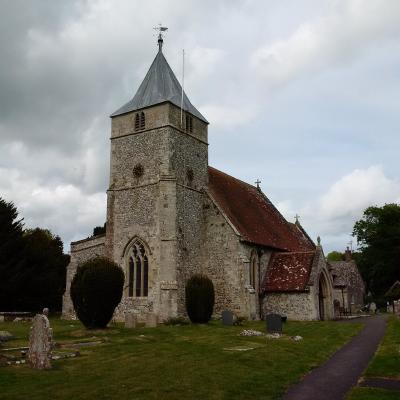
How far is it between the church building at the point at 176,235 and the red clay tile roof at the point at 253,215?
0.64 feet

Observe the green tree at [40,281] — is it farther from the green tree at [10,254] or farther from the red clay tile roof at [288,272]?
the red clay tile roof at [288,272]

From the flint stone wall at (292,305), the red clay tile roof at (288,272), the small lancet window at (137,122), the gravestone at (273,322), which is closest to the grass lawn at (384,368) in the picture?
the gravestone at (273,322)

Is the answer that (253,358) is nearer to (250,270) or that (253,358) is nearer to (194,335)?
(194,335)

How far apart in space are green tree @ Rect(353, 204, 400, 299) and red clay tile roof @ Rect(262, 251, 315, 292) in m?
26.2

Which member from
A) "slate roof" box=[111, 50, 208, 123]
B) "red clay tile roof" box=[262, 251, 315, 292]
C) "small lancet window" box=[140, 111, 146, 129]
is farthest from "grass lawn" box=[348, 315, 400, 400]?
"slate roof" box=[111, 50, 208, 123]

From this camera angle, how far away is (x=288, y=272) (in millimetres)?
28547

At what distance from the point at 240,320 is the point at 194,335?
5855 mm

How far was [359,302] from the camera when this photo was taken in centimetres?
5531

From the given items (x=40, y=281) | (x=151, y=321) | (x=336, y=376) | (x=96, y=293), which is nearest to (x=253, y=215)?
(x=151, y=321)

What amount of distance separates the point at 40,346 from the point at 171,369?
3.25 m

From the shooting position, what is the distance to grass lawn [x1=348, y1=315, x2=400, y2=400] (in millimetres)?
8461

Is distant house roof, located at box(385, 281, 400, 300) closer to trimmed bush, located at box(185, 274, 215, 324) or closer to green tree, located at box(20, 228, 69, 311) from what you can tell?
trimmed bush, located at box(185, 274, 215, 324)

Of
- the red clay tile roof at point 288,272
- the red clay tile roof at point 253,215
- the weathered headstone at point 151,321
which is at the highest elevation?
the red clay tile roof at point 253,215

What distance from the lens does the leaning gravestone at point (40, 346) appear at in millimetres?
11234
